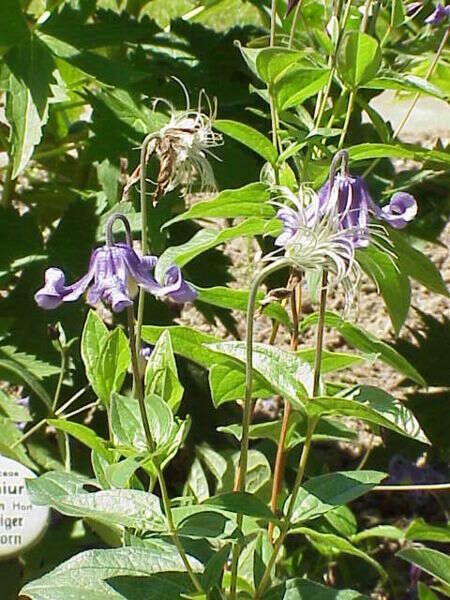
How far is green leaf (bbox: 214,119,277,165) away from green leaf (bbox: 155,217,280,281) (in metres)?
0.07

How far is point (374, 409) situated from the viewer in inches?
33.0

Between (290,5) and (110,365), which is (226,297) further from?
(290,5)

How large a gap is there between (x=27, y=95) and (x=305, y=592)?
26.6 inches

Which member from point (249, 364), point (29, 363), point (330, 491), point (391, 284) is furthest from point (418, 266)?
point (29, 363)

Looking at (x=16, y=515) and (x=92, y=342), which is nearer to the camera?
(x=92, y=342)

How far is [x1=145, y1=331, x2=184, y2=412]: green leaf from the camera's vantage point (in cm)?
91

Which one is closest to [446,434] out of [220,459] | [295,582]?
[220,459]

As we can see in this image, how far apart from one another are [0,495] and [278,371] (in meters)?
0.35

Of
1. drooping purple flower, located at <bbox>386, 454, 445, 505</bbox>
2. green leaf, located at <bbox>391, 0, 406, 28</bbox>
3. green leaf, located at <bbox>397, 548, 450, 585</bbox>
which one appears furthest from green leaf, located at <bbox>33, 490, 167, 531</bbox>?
drooping purple flower, located at <bbox>386, 454, 445, 505</bbox>

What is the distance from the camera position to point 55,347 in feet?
4.65

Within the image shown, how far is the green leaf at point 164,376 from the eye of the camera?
35.8 inches

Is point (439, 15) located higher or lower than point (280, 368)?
higher

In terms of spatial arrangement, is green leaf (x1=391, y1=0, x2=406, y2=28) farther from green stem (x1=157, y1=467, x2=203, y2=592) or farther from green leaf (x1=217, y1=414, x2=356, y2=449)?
green stem (x1=157, y1=467, x2=203, y2=592)

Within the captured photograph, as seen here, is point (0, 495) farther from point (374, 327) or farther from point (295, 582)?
point (374, 327)
